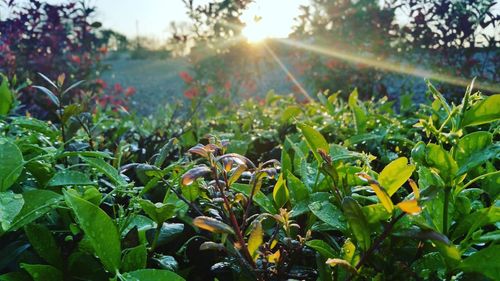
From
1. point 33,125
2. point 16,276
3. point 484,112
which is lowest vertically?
point 16,276

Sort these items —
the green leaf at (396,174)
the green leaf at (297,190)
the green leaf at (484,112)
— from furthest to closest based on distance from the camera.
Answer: the green leaf at (297,190) → the green leaf at (484,112) → the green leaf at (396,174)

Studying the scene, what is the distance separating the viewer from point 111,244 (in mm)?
964

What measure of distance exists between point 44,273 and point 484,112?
0.95 metres

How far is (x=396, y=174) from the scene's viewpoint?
0.95 m

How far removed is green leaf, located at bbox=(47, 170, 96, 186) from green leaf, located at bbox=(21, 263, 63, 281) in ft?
0.74

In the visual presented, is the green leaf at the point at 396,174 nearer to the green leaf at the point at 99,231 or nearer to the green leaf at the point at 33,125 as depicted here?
the green leaf at the point at 99,231

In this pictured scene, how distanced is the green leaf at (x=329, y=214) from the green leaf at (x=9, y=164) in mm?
634

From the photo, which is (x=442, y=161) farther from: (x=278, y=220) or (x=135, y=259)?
(x=135, y=259)

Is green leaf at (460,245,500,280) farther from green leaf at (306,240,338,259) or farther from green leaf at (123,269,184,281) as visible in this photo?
green leaf at (123,269,184,281)

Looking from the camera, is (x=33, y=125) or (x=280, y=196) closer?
(x=280, y=196)

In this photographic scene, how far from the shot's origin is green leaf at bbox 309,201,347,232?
0.97 m

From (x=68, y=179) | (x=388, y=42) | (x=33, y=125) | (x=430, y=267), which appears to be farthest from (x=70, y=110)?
(x=388, y=42)

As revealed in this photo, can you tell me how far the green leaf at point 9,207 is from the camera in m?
0.92

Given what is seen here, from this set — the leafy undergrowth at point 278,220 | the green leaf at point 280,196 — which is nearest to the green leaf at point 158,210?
the leafy undergrowth at point 278,220
